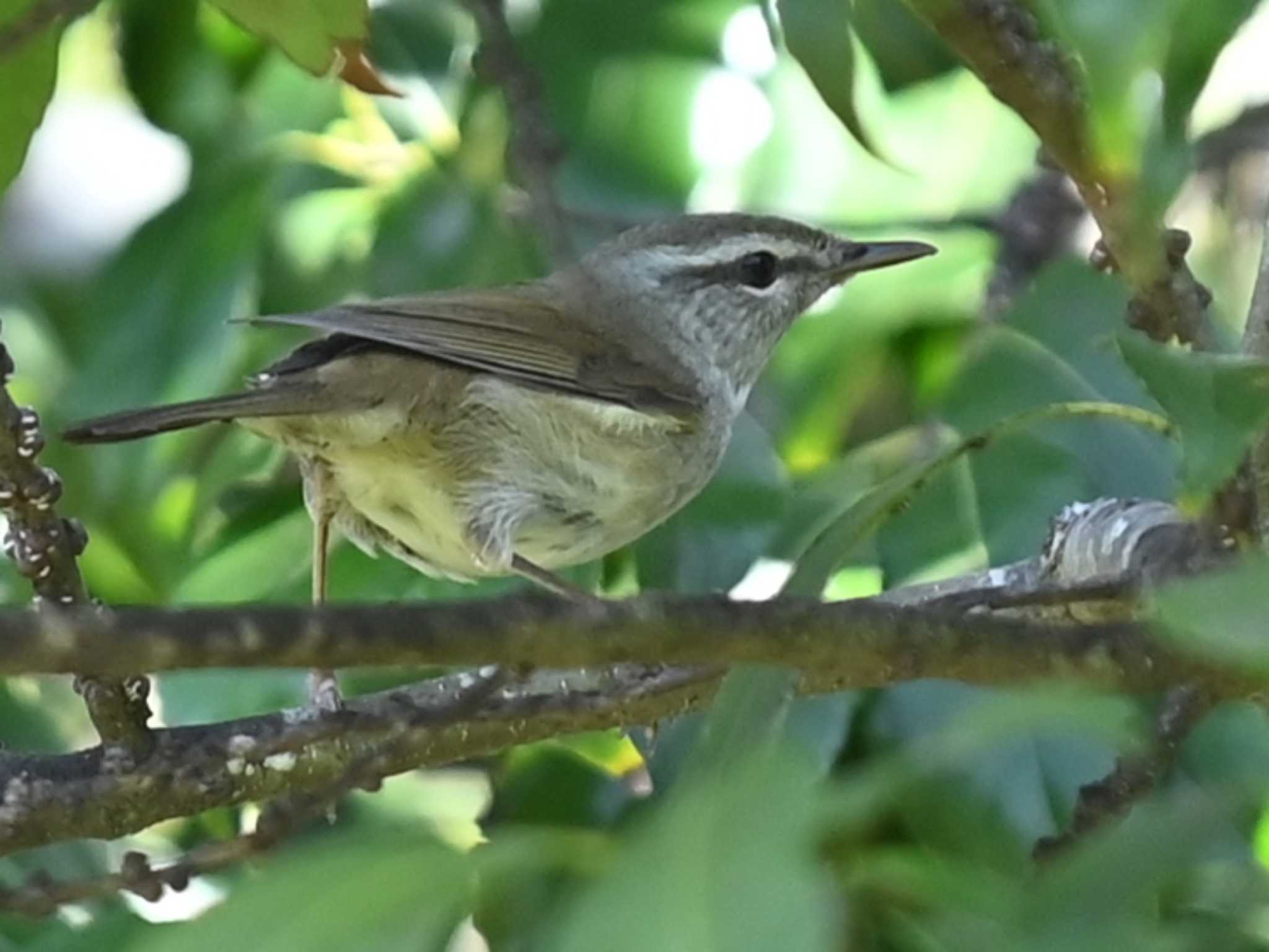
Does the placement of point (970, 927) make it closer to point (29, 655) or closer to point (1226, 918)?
point (1226, 918)

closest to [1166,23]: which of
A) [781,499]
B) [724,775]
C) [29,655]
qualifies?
[724,775]

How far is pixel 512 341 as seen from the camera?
11.7 ft

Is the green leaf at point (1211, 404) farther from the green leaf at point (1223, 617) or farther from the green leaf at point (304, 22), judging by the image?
the green leaf at point (304, 22)

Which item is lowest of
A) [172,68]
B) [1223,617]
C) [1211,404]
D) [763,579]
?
[763,579]

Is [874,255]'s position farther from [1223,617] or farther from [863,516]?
[1223,617]

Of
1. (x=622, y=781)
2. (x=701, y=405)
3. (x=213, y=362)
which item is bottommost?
(x=622, y=781)

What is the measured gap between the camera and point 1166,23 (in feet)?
3.76

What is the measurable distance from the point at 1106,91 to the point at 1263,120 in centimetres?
381

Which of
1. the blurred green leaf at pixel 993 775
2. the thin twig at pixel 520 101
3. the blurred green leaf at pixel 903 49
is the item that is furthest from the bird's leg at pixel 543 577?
the blurred green leaf at pixel 903 49

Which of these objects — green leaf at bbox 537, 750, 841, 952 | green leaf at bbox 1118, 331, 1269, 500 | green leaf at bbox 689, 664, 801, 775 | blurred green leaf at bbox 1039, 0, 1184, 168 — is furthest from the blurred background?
green leaf at bbox 537, 750, 841, 952

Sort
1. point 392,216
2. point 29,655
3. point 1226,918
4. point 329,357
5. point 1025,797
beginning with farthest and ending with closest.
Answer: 1. point 392,216
2. point 329,357
3. point 1025,797
4. point 1226,918
5. point 29,655

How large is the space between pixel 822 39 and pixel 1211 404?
0.85 meters

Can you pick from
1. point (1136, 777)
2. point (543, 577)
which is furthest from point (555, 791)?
point (1136, 777)

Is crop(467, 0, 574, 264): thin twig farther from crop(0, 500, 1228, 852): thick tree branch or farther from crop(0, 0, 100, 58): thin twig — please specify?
crop(0, 0, 100, 58): thin twig
